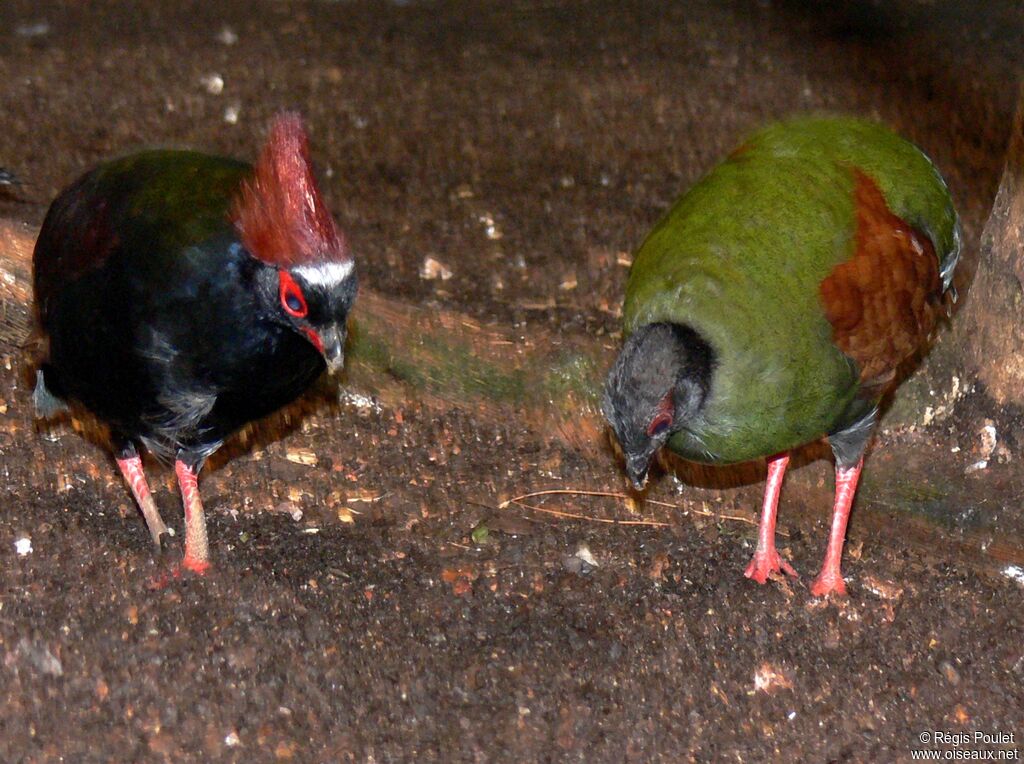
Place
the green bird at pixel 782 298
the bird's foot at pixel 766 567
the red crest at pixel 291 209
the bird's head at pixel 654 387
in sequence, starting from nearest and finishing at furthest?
the red crest at pixel 291 209 < the bird's head at pixel 654 387 < the green bird at pixel 782 298 < the bird's foot at pixel 766 567

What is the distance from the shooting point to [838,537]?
3941 mm

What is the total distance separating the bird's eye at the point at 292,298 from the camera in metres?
3.03

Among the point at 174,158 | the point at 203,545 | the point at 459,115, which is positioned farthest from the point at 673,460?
the point at 459,115

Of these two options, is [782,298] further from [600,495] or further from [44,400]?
[44,400]

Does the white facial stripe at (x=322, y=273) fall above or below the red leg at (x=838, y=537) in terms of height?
above

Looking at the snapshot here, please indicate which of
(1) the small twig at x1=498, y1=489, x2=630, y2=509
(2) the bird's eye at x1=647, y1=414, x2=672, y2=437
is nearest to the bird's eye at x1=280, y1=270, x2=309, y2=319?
(2) the bird's eye at x1=647, y1=414, x2=672, y2=437

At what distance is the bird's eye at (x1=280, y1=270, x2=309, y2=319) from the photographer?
303 cm

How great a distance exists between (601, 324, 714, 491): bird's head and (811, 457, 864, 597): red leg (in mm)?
940

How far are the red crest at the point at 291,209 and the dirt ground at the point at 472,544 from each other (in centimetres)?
116

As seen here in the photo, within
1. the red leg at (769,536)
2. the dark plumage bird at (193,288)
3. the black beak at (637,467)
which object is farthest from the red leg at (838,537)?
the dark plumage bird at (193,288)

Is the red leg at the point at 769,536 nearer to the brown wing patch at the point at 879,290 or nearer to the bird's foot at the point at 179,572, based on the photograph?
the brown wing patch at the point at 879,290

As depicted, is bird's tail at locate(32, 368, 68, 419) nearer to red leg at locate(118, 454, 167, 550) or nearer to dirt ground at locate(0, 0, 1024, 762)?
dirt ground at locate(0, 0, 1024, 762)

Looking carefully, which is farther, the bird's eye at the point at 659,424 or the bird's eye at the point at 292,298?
the bird's eye at the point at 659,424

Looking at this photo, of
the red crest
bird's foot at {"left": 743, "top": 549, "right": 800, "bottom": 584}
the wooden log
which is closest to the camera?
the red crest
